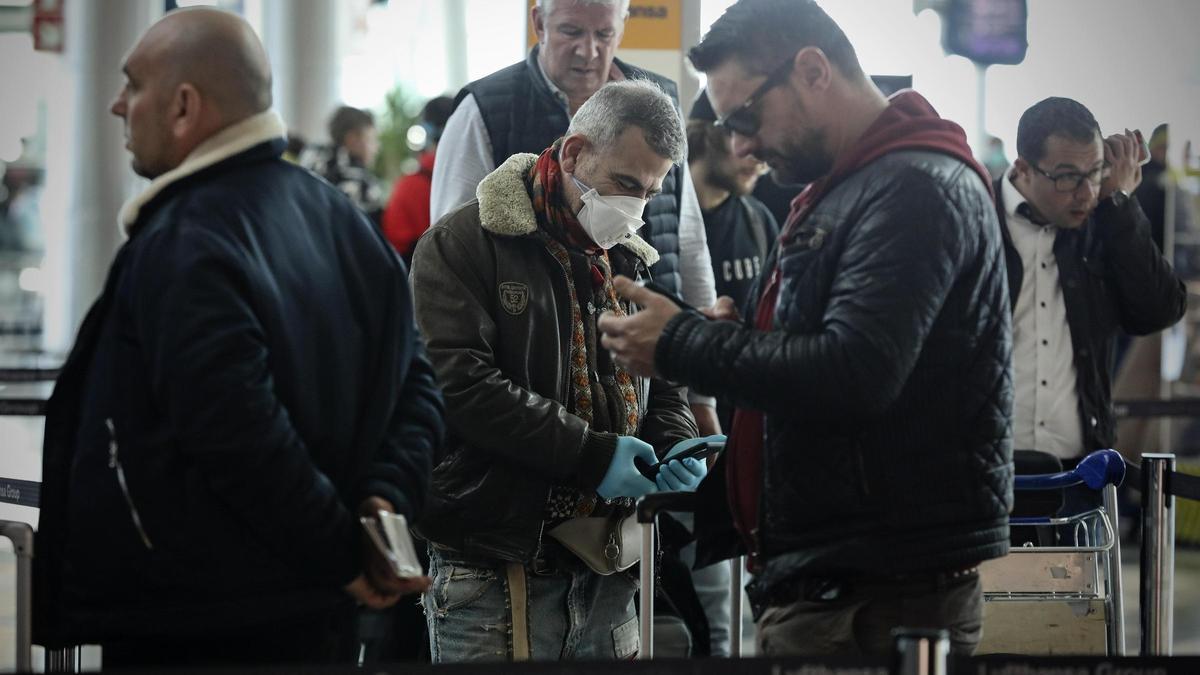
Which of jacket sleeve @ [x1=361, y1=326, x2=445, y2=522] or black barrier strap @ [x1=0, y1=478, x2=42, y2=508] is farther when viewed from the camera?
black barrier strap @ [x1=0, y1=478, x2=42, y2=508]

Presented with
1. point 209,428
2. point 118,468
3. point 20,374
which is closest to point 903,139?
point 209,428

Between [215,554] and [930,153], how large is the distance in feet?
3.72

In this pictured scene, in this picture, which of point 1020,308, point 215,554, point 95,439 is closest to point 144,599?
point 215,554

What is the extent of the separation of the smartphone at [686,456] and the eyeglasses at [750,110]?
65 centimetres

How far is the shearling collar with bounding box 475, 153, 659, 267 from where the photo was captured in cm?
247

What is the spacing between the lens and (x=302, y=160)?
261 inches

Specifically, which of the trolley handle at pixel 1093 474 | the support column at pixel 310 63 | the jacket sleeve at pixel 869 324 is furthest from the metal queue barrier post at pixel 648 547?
the support column at pixel 310 63

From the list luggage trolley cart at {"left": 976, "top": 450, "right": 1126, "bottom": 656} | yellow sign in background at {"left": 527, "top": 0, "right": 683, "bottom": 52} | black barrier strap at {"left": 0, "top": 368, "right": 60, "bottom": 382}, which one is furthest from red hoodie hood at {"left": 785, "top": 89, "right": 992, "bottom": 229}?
black barrier strap at {"left": 0, "top": 368, "right": 60, "bottom": 382}

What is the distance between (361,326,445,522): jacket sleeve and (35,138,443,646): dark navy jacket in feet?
0.04

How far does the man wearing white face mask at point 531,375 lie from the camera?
2.43 meters

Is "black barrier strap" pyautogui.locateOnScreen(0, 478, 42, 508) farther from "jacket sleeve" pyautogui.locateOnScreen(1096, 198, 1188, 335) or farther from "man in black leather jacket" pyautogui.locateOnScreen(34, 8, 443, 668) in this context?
"jacket sleeve" pyautogui.locateOnScreen(1096, 198, 1188, 335)

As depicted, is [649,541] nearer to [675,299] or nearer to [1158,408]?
[675,299]

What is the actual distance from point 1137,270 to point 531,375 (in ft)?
5.11

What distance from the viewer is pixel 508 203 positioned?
2496 mm
